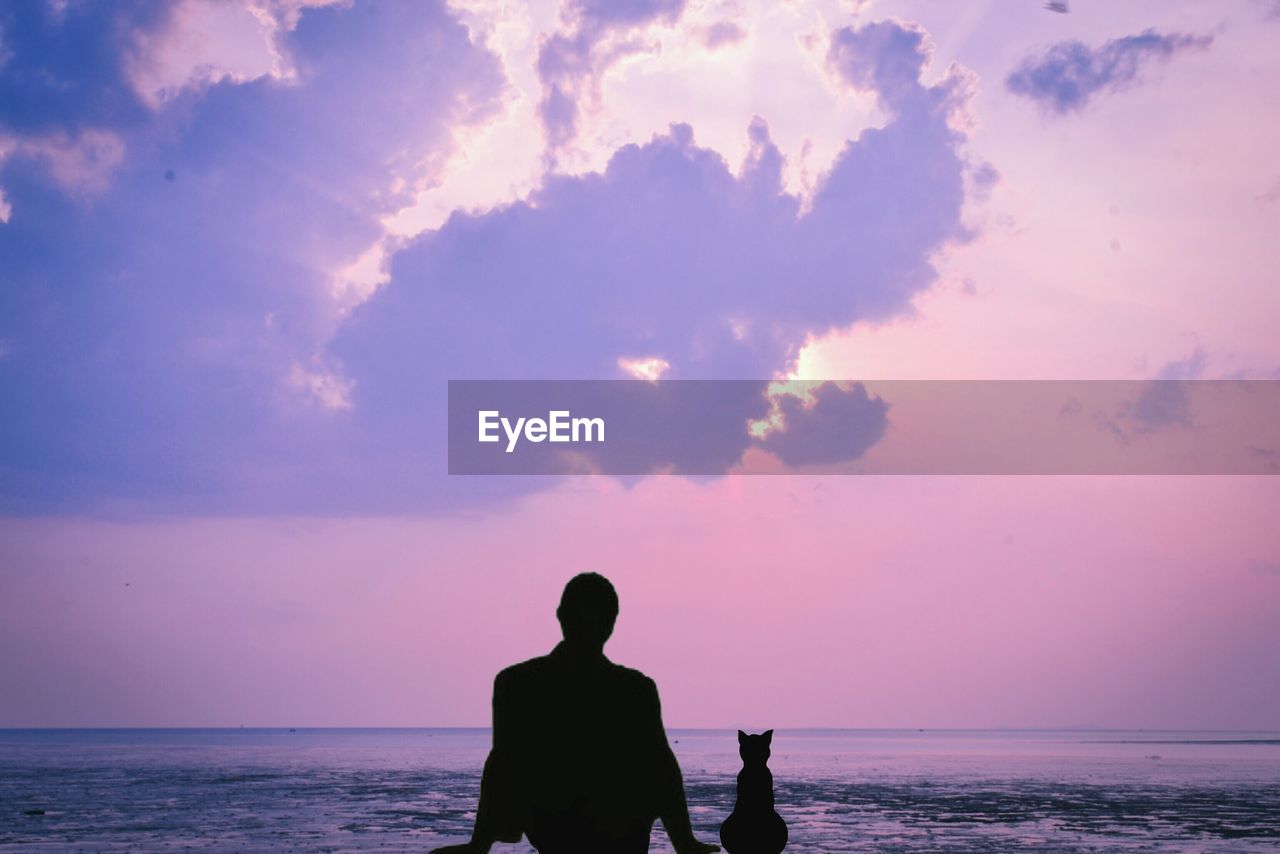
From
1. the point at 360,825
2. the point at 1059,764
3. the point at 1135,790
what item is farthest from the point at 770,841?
the point at 1059,764

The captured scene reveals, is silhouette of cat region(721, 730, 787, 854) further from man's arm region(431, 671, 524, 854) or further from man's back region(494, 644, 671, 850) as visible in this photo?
man's arm region(431, 671, 524, 854)

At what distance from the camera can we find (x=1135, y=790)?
3903 cm

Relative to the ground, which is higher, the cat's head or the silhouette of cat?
the cat's head

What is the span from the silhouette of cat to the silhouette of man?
1.18ft

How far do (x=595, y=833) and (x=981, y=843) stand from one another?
20.7 m

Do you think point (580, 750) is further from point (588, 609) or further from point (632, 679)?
point (588, 609)

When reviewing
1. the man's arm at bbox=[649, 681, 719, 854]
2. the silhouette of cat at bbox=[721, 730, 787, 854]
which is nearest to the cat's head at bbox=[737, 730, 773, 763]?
the silhouette of cat at bbox=[721, 730, 787, 854]

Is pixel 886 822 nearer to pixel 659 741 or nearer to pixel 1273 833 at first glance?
pixel 1273 833

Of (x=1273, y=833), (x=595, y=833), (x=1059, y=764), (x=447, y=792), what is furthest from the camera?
(x=1059, y=764)

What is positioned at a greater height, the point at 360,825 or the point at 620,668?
the point at 620,668

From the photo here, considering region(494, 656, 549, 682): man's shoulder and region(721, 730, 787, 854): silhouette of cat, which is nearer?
region(494, 656, 549, 682): man's shoulder

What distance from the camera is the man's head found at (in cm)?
436

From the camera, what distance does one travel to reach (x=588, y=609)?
4391mm

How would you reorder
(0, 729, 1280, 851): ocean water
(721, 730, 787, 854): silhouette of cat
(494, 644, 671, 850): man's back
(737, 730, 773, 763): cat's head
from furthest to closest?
(0, 729, 1280, 851): ocean water → (737, 730, 773, 763): cat's head → (721, 730, 787, 854): silhouette of cat → (494, 644, 671, 850): man's back
